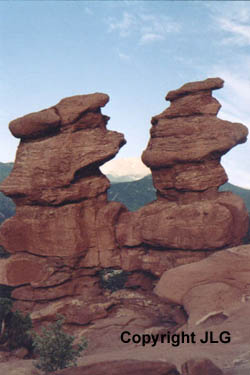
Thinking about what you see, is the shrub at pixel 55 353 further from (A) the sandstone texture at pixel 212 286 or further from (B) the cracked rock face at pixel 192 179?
(B) the cracked rock face at pixel 192 179

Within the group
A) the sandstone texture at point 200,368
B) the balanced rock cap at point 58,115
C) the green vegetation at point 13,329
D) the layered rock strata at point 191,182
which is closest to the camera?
the sandstone texture at point 200,368

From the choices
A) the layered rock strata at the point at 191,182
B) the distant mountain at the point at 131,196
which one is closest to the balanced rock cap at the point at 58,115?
the layered rock strata at the point at 191,182

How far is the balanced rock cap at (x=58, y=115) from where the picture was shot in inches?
1454

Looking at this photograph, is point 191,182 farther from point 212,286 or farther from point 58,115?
point 58,115

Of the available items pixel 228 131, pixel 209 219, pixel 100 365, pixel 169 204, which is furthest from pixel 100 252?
pixel 100 365

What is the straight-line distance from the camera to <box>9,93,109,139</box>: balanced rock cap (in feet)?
121

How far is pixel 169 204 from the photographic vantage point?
123ft

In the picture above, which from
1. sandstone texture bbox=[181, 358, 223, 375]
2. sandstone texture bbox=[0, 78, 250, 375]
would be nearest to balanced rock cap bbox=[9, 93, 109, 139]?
sandstone texture bbox=[0, 78, 250, 375]

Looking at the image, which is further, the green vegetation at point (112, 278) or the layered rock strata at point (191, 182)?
the green vegetation at point (112, 278)

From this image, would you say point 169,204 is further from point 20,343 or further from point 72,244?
point 20,343

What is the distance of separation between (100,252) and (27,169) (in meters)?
9.75

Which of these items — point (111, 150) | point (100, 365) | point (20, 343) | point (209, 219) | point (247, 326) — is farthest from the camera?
point (111, 150)

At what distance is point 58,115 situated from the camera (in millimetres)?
37156

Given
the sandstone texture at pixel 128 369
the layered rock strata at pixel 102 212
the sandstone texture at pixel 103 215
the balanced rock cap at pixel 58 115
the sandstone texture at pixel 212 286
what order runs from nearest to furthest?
the sandstone texture at pixel 128 369
the sandstone texture at pixel 212 286
the sandstone texture at pixel 103 215
the layered rock strata at pixel 102 212
the balanced rock cap at pixel 58 115
